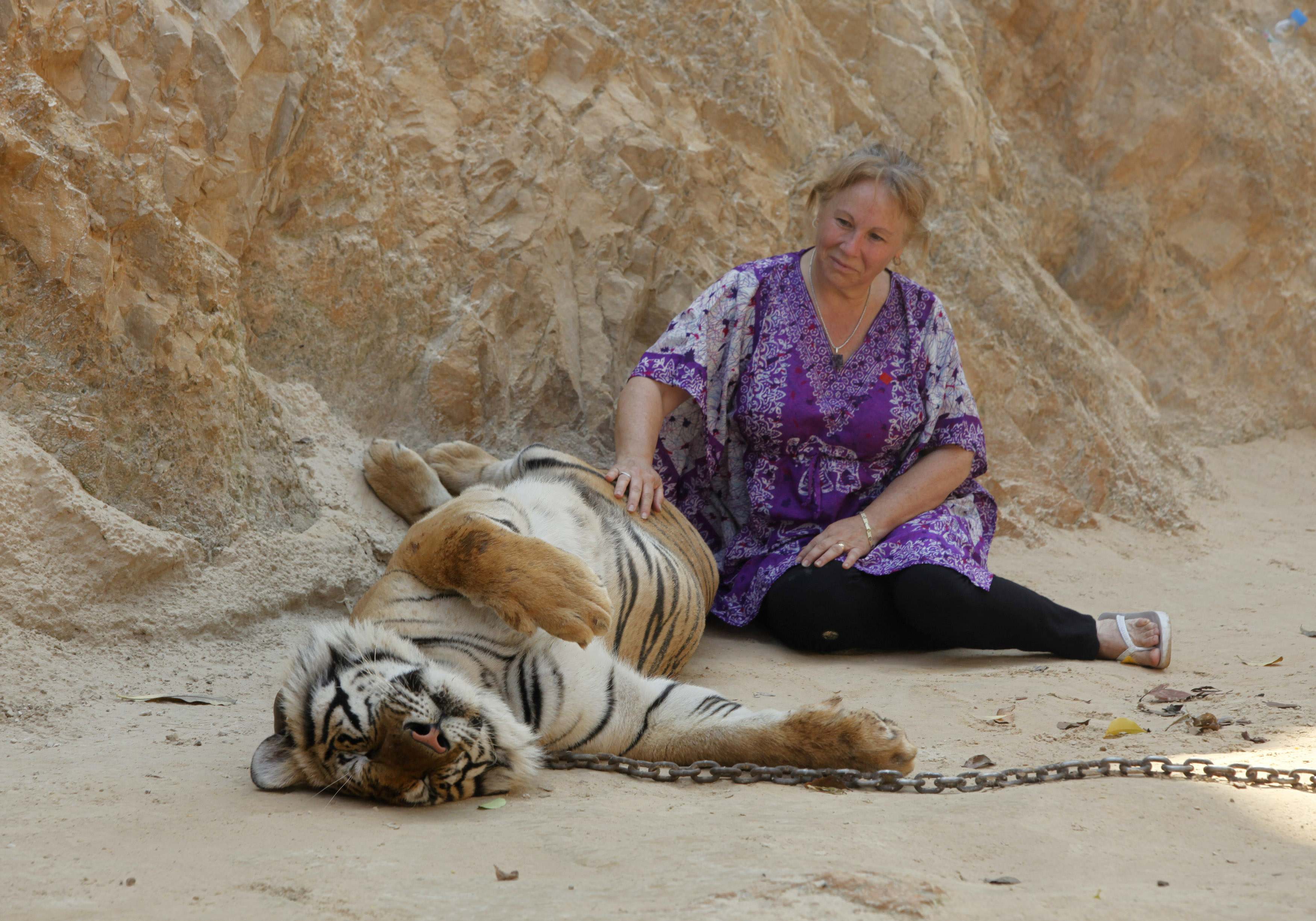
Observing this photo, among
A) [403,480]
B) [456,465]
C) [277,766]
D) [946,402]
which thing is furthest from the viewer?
[946,402]

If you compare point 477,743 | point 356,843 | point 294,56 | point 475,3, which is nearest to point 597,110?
point 475,3

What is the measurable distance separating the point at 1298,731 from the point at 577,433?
2706mm

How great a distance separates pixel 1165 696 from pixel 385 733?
7.18 ft

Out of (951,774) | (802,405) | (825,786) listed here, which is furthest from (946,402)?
(825,786)

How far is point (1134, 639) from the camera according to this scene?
3.59m

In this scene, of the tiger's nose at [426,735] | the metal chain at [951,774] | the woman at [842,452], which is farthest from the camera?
the woman at [842,452]

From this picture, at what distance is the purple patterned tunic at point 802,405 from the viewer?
3.96 m

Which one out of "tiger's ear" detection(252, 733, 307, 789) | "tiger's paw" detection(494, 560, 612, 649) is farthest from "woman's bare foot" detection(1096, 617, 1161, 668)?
"tiger's ear" detection(252, 733, 307, 789)

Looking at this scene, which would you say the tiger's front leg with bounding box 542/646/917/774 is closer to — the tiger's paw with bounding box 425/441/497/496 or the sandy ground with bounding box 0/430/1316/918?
the sandy ground with bounding box 0/430/1316/918

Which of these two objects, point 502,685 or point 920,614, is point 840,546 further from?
point 502,685

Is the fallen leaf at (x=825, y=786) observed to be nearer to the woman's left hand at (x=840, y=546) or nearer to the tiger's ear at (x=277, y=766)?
the tiger's ear at (x=277, y=766)

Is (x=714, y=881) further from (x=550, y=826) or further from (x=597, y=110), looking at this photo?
(x=597, y=110)

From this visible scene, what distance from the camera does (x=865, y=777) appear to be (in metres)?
2.36

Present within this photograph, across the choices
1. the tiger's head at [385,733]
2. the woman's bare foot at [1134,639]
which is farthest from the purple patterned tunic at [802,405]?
the tiger's head at [385,733]
